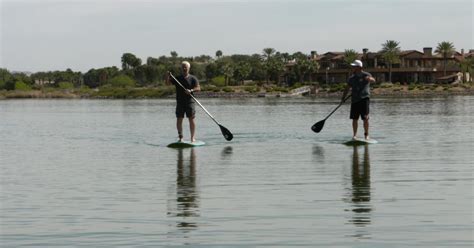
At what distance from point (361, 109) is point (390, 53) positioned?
134 meters

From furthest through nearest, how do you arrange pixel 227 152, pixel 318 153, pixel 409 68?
pixel 409 68 → pixel 227 152 → pixel 318 153

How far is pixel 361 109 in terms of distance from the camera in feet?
63.8

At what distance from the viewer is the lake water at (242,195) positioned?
27.5 ft

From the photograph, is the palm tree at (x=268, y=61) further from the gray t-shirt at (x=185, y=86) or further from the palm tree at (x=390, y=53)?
the gray t-shirt at (x=185, y=86)

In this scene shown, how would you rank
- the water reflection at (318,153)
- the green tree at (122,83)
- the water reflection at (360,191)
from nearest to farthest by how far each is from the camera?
the water reflection at (360,191) → the water reflection at (318,153) → the green tree at (122,83)

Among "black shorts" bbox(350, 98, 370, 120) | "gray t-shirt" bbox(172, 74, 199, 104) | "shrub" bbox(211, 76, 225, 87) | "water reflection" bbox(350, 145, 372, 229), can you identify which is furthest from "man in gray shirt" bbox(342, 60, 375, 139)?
"shrub" bbox(211, 76, 225, 87)

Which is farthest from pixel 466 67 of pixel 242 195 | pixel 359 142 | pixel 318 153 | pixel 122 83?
pixel 242 195

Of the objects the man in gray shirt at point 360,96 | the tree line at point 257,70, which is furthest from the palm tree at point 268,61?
the man in gray shirt at point 360,96

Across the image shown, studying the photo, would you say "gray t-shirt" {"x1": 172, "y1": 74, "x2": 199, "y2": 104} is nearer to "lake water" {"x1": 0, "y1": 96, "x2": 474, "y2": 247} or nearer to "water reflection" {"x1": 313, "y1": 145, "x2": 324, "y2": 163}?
"lake water" {"x1": 0, "y1": 96, "x2": 474, "y2": 247}

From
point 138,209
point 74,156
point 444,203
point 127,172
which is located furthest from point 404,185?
point 74,156

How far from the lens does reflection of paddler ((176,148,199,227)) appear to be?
9755mm

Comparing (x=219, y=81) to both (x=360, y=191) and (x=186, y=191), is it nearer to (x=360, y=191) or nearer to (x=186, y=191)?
(x=186, y=191)

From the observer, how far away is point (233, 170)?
14.1 metres

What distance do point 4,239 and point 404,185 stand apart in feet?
18.7
